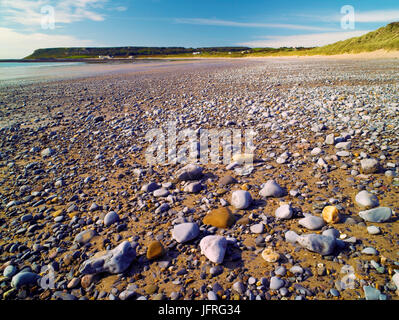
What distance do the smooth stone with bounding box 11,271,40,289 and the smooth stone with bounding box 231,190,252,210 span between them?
7.01 ft

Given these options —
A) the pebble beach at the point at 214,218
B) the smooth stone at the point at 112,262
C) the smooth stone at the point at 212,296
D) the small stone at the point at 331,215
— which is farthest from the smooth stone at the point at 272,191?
the smooth stone at the point at 112,262

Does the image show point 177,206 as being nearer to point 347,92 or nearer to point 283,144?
point 283,144

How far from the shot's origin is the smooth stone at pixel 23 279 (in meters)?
1.84

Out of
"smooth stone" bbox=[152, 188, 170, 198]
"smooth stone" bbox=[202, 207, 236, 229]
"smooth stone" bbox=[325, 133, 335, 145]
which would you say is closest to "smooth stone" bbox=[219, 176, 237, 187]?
"smooth stone" bbox=[202, 207, 236, 229]

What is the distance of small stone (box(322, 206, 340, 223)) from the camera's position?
2.15 metres

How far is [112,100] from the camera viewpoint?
30.0 feet

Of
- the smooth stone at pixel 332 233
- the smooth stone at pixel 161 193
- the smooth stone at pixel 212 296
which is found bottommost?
the smooth stone at pixel 212 296

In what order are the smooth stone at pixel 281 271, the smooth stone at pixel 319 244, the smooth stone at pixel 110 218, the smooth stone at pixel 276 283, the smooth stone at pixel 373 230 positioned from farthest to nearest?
the smooth stone at pixel 110 218, the smooth stone at pixel 373 230, the smooth stone at pixel 319 244, the smooth stone at pixel 281 271, the smooth stone at pixel 276 283

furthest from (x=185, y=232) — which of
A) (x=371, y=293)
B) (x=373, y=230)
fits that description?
(x=373, y=230)

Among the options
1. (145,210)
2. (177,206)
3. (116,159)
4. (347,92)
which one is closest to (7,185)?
(116,159)

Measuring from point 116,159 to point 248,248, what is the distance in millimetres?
3159

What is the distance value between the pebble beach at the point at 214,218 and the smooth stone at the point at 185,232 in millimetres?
12

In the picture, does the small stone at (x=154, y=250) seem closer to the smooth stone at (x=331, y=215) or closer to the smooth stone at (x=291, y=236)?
the smooth stone at (x=291, y=236)

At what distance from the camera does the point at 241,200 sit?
2578mm
